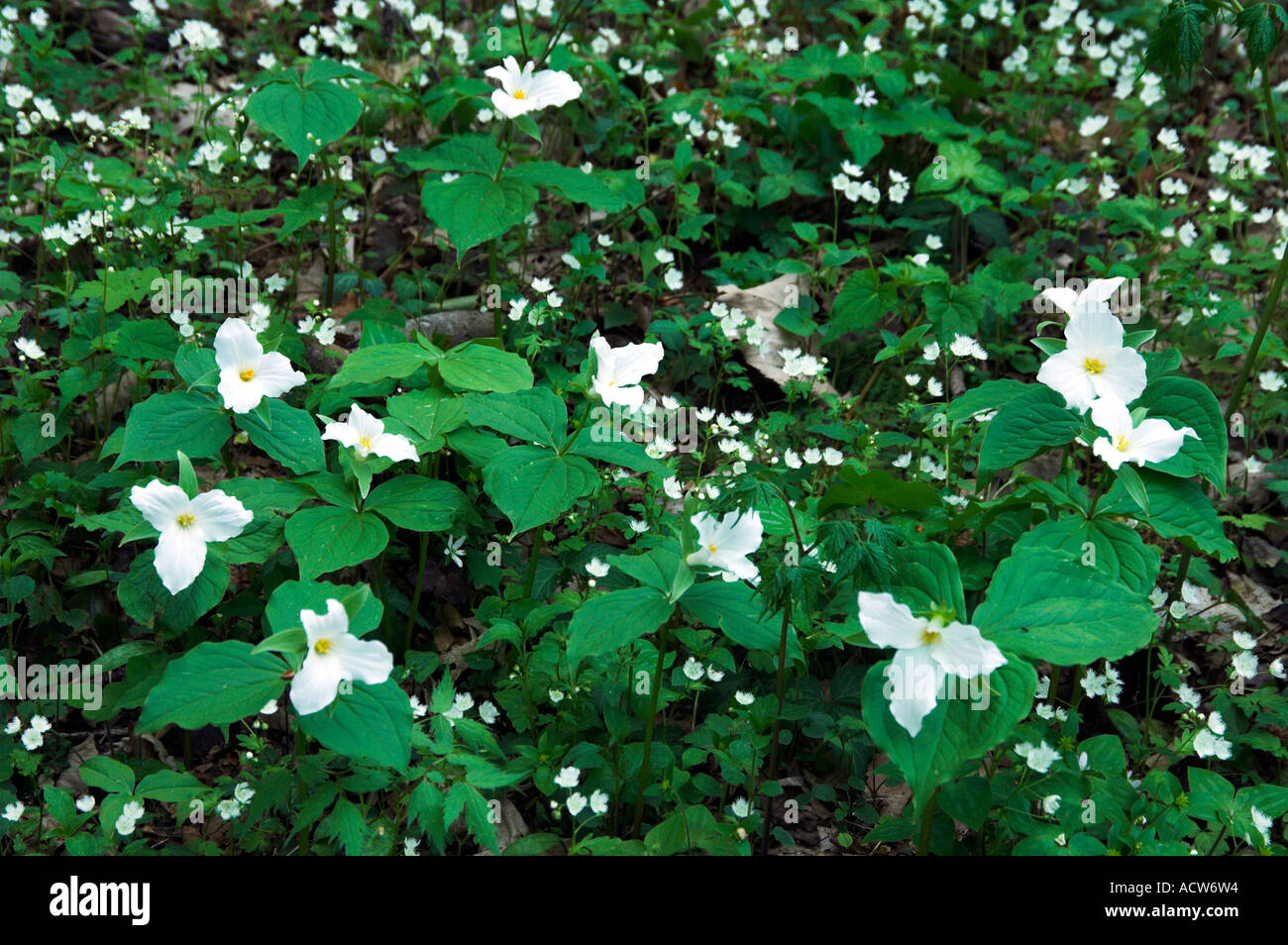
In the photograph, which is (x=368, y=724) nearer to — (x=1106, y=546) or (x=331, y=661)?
(x=331, y=661)

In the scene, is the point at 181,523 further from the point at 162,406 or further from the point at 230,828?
the point at 230,828

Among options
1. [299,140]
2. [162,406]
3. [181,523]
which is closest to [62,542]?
[162,406]

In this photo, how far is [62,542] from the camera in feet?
10.3

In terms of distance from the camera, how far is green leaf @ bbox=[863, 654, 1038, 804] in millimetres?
1894

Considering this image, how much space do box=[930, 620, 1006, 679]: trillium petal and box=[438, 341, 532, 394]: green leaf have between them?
1400 mm

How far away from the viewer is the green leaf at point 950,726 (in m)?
1.89

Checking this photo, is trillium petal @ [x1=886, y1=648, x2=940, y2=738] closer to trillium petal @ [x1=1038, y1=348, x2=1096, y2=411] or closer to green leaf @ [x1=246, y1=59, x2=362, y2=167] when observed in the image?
trillium petal @ [x1=1038, y1=348, x2=1096, y2=411]

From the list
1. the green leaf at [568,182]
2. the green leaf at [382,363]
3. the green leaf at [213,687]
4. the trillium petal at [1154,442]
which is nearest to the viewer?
the green leaf at [213,687]

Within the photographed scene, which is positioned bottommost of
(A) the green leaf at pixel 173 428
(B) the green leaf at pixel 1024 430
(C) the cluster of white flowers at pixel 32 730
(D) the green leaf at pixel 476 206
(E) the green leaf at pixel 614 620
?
(C) the cluster of white flowers at pixel 32 730

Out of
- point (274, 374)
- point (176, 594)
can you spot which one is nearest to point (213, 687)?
A: point (176, 594)

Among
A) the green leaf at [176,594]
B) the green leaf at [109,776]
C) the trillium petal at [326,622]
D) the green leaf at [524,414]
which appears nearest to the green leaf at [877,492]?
the green leaf at [524,414]

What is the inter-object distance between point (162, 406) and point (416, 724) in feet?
3.45

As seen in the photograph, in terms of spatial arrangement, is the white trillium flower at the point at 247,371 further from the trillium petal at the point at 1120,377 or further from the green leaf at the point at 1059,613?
the trillium petal at the point at 1120,377

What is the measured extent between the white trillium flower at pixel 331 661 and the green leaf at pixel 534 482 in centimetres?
59
